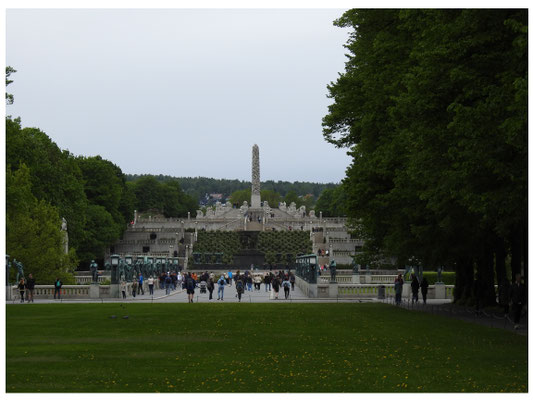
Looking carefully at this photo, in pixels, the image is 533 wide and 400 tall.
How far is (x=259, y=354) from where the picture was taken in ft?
67.0

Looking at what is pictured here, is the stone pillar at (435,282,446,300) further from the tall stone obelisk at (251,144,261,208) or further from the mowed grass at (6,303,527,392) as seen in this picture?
the tall stone obelisk at (251,144,261,208)

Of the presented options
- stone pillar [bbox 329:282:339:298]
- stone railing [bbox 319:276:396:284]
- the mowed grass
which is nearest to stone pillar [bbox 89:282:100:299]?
stone pillar [bbox 329:282:339:298]

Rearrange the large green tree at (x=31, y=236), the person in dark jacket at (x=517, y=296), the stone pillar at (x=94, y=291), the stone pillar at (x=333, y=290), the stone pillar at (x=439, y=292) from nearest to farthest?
the person in dark jacket at (x=517, y=296), the stone pillar at (x=94, y=291), the stone pillar at (x=333, y=290), the stone pillar at (x=439, y=292), the large green tree at (x=31, y=236)

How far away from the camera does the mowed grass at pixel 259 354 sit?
15922 mm

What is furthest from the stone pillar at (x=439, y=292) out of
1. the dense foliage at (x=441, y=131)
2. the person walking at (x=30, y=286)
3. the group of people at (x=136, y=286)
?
the person walking at (x=30, y=286)

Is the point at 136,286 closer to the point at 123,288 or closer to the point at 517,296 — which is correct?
the point at 123,288

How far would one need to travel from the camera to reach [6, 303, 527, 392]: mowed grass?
15922 mm

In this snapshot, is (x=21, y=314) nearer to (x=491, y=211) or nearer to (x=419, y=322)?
(x=419, y=322)

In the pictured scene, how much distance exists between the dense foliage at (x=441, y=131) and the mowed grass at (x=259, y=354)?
10.7ft

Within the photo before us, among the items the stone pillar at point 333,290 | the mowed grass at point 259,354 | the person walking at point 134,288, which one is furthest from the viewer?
the person walking at point 134,288

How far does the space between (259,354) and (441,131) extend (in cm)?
797

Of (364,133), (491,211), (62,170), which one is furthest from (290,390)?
(62,170)

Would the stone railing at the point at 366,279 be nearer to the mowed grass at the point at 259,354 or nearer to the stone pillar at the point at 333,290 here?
the stone pillar at the point at 333,290

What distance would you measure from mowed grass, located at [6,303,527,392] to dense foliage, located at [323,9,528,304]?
10.7 ft
